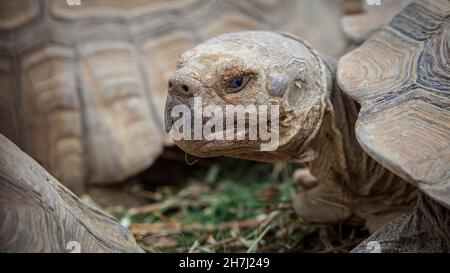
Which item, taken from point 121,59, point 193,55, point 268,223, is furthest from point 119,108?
point 193,55

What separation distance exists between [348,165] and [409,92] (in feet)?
1.60

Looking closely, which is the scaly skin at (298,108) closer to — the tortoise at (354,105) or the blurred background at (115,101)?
the tortoise at (354,105)

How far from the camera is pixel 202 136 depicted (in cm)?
205

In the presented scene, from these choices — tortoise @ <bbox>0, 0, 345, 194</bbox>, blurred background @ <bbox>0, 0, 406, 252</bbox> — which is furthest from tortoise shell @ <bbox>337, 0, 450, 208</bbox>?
tortoise @ <bbox>0, 0, 345, 194</bbox>

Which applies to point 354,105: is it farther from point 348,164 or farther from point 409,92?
point 409,92

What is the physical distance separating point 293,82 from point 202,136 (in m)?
0.38

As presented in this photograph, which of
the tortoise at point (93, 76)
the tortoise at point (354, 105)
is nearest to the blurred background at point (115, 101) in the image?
the tortoise at point (93, 76)

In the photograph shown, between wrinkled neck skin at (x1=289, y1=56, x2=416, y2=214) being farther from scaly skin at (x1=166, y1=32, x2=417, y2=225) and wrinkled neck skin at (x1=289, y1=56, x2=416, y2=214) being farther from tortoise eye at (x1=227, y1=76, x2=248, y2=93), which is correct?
tortoise eye at (x1=227, y1=76, x2=248, y2=93)

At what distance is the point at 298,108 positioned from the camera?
2.20 meters

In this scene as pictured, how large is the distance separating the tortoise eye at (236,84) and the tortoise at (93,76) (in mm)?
1636

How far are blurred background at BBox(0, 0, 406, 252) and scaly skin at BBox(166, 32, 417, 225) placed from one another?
0.87 metres
